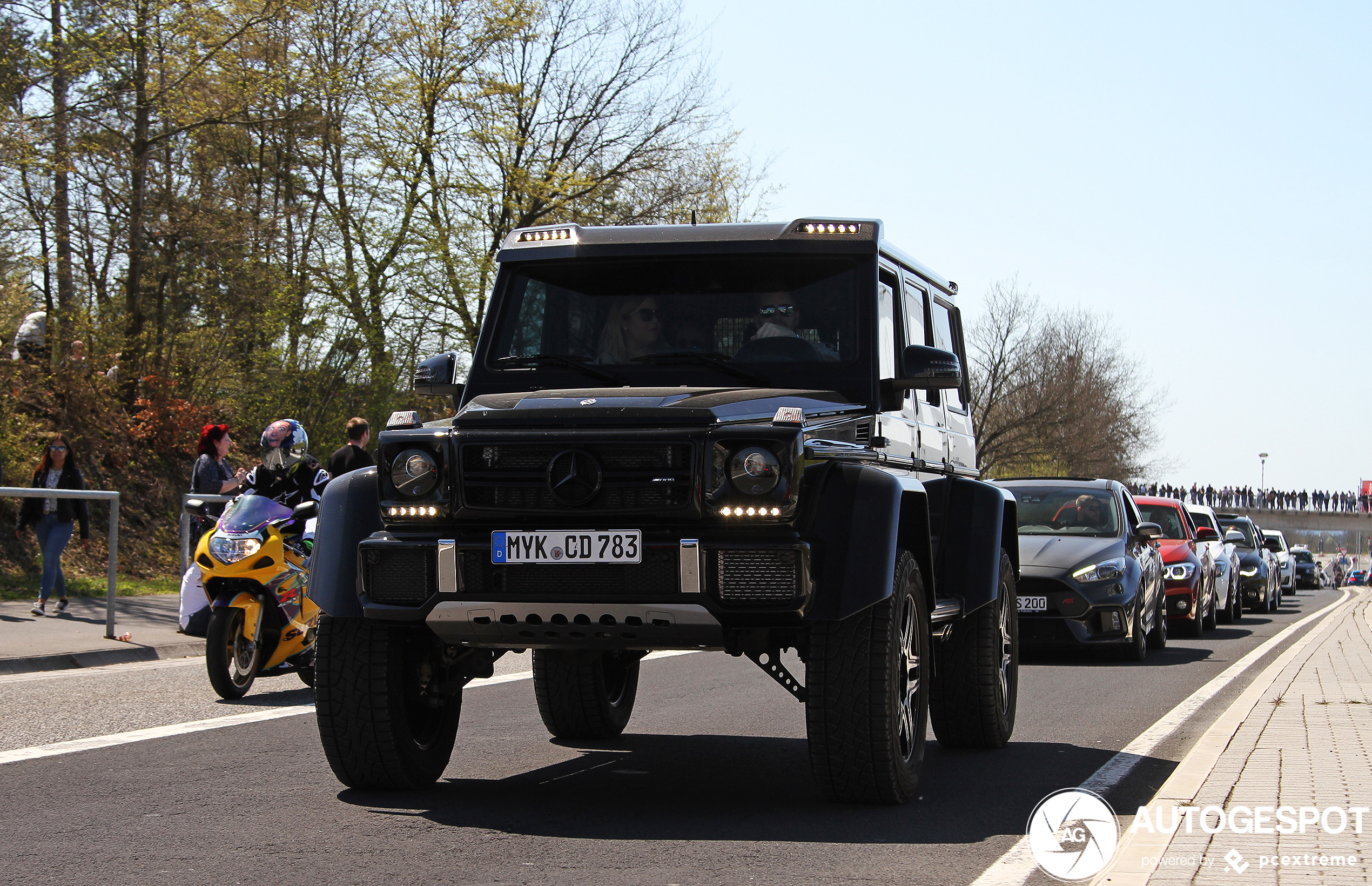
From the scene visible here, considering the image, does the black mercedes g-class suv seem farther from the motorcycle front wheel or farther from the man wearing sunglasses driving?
the motorcycle front wheel

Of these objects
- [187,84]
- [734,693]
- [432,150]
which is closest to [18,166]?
[187,84]

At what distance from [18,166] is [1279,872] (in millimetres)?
19923

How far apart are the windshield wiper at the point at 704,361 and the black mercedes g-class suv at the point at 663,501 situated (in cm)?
2

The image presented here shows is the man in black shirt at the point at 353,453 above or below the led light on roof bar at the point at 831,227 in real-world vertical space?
below

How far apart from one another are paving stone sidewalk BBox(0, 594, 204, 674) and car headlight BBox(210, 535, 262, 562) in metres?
2.73

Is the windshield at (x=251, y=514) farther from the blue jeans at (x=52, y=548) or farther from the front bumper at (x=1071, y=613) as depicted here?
the front bumper at (x=1071, y=613)

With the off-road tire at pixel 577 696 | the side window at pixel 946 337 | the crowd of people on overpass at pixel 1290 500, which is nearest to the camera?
the off-road tire at pixel 577 696

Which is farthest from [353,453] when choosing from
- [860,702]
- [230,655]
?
[860,702]

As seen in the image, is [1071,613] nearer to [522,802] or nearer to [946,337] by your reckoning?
[946,337]

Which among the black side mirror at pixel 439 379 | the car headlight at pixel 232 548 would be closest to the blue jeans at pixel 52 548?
the car headlight at pixel 232 548

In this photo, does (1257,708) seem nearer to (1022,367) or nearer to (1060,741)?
(1060,741)

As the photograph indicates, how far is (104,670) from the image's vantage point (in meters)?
12.1

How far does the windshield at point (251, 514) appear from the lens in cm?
1021

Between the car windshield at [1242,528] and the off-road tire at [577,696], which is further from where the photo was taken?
the car windshield at [1242,528]
